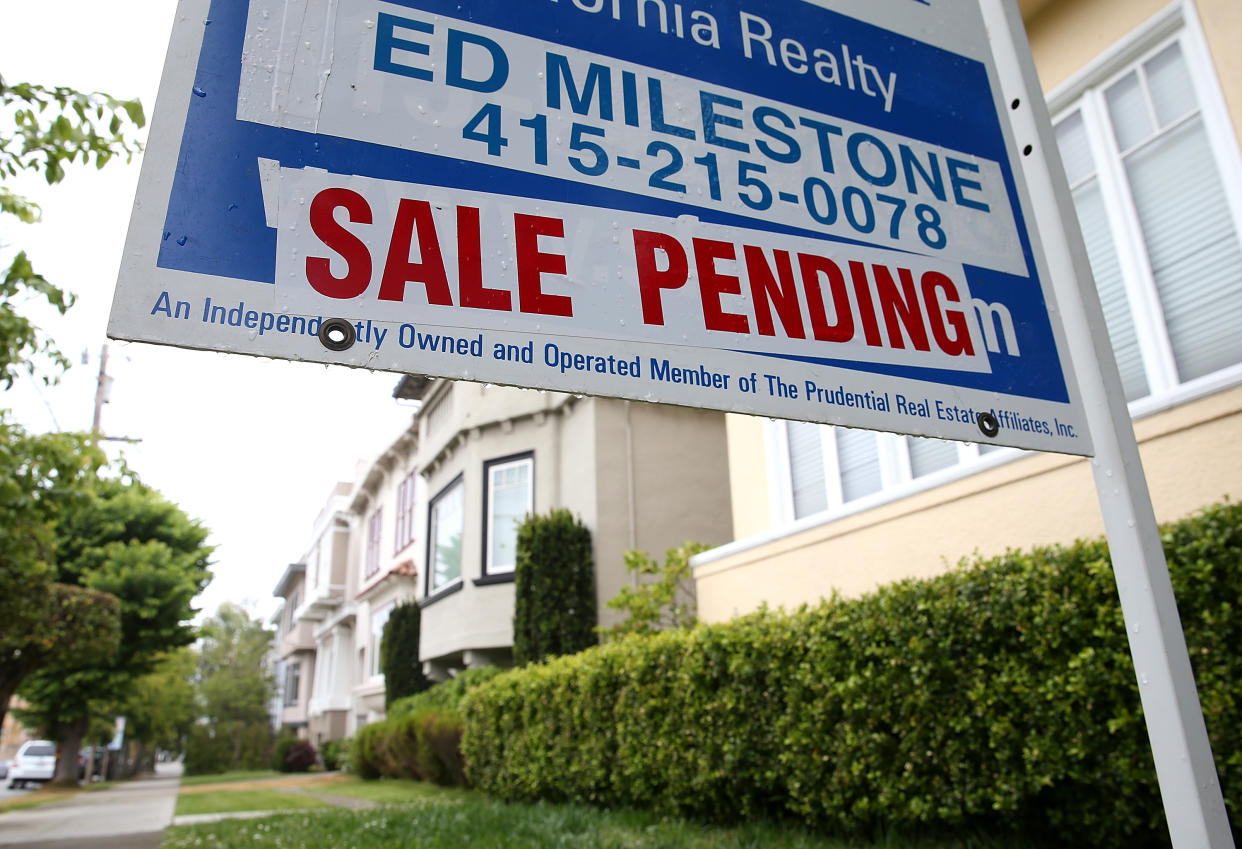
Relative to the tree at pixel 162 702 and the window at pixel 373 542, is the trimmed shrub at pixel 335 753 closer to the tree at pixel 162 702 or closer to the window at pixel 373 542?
the window at pixel 373 542

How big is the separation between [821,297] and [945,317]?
33cm

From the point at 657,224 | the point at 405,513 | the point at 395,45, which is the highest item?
the point at 405,513

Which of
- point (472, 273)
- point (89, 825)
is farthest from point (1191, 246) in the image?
point (89, 825)

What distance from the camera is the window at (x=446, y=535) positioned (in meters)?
18.7

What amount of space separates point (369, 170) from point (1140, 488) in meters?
1.78

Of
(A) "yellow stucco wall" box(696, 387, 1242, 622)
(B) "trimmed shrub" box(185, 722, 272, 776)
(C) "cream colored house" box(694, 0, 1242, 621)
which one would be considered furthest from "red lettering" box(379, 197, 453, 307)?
(B) "trimmed shrub" box(185, 722, 272, 776)

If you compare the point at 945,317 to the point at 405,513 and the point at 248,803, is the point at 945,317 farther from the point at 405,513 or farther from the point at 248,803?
the point at 405,513

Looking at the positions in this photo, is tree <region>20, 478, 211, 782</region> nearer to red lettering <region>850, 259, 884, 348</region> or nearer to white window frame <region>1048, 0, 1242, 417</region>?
white window frame <region>1048, 0, 1242, 417</region>

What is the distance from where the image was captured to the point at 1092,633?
448 centimetres

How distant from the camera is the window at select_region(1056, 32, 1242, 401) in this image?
5629 millimetres

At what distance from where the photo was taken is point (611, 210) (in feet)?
6.09

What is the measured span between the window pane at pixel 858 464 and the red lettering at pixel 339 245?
6.86 meters

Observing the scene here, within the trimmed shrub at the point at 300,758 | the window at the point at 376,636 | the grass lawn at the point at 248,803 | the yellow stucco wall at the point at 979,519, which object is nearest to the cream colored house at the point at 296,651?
the trimmed shrub at the point at 300,758

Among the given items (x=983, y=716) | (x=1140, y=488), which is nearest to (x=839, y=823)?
(x=983, y=716)
